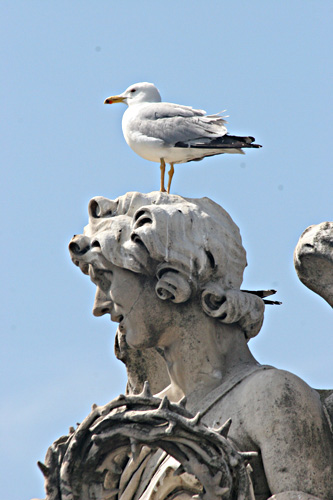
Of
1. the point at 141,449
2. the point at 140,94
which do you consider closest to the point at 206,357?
the point at 141,449

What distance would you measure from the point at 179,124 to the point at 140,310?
9.92 ft

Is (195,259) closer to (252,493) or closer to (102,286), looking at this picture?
(102,286)

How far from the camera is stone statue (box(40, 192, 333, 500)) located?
426 inches

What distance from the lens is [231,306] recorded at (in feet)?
39.2

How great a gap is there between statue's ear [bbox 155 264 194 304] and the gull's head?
4184 mm

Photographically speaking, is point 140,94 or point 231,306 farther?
point 140,94

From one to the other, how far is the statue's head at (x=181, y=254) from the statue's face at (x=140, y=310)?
0.06 m

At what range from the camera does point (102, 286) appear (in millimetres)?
12289

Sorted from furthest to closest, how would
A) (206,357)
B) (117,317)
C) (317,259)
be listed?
(117,317) < (206,357) < (317,259)

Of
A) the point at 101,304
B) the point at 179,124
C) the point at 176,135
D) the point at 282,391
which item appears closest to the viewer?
the point at 282,391

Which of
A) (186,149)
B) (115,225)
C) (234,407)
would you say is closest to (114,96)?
(186,149)

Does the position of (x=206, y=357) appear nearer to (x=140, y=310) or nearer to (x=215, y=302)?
(x=215, y=302)

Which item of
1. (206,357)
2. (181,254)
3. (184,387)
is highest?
(181,254)

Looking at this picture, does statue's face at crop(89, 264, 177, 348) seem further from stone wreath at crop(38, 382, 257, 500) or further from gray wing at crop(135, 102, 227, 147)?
gray wing at crop(135, 102, 227, 147)
